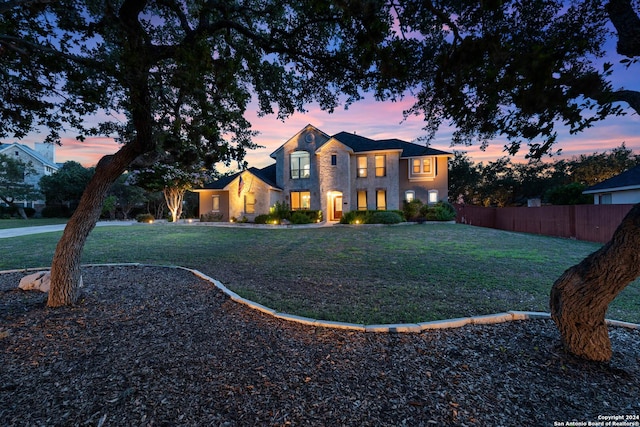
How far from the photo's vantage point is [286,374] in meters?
2.59

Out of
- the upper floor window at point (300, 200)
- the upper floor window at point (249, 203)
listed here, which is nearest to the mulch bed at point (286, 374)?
the upper floor window at point (249, 203)

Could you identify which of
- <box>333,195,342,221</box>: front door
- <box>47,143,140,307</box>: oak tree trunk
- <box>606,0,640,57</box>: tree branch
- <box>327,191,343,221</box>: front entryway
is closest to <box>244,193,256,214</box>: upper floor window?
<box>327,191,343,221</box>: front entryway

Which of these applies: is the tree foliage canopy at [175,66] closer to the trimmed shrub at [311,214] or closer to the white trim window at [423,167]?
the trimmed shrub at [311,214]

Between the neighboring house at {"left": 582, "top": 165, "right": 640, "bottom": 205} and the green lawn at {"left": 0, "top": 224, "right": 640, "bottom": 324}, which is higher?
the neighboring house at {"left": 582, "top": 165, "right": 640, "bottom": 205}

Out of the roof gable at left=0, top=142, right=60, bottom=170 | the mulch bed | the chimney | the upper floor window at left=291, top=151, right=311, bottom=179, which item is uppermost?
the chimney

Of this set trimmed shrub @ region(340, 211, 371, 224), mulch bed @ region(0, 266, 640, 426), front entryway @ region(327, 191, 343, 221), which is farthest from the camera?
front entryway @ region(327, 191, 343, 221)

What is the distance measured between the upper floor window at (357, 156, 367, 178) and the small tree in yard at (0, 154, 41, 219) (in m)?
34.1

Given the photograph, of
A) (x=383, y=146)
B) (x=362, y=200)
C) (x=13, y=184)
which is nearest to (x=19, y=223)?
(x=13, y=184)

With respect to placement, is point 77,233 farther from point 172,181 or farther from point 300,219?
point 172,181

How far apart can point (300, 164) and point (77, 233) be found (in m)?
19.0

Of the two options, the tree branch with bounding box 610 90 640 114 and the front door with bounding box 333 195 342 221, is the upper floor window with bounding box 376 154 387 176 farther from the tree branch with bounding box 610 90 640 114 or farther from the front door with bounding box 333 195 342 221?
the tree branch with bounding box 610 90 640 114

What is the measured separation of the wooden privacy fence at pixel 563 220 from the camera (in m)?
12.0

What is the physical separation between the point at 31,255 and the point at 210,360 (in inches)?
397

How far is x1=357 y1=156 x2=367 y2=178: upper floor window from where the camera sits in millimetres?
22359
